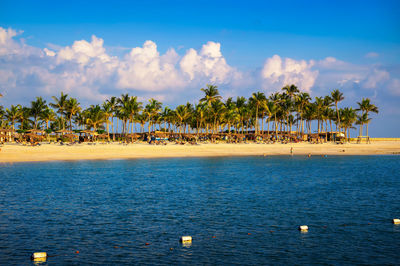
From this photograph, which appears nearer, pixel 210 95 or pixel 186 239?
pixel 186 239

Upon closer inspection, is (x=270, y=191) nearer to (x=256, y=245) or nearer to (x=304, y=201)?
(x=304, y=201)

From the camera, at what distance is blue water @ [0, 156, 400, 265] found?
12109 mm

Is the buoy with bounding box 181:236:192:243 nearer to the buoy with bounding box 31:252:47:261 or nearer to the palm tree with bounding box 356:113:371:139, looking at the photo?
the buoy with bounding box 31:252:47:261

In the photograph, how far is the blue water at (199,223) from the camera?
1211 cm

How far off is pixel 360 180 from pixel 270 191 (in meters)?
11.3

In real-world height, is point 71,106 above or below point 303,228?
above

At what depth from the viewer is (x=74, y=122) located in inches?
4555

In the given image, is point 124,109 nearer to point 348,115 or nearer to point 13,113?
point 13,113

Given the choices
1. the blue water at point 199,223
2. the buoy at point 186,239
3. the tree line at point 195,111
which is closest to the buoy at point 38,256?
the blue water at point 199,223

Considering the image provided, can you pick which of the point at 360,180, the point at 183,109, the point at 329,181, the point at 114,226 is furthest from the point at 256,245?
the point at 183,109

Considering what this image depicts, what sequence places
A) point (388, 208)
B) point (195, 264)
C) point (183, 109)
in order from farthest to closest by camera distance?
point (183, 109)
point (388, 208)
point (195, 264)

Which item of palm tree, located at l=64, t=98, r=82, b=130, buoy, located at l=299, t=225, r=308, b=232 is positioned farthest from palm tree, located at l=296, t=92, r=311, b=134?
buoy, located at l=299, t=225, r=308, b=232

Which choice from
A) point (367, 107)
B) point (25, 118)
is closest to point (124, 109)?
point (25, 118)

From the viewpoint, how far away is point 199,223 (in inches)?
642
